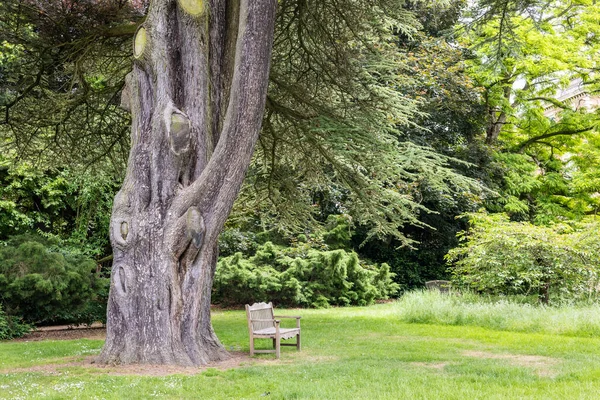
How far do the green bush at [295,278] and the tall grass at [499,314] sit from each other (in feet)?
13.3

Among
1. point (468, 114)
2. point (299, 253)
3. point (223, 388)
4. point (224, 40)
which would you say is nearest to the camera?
point (223, 388)

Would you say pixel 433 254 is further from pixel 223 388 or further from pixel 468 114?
pixel 223 388

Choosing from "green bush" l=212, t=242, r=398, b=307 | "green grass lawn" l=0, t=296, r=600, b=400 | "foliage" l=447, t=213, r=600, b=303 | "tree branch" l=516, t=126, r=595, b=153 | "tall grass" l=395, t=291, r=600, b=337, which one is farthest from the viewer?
"tree branch" l=516, t=126, r=595, b=153

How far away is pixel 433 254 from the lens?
24.5 metres

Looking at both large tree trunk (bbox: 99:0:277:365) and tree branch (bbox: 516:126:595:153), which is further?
tree branch (bbox: 516:126:595:153)

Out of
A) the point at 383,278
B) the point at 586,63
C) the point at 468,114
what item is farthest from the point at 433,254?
the point at 586,63

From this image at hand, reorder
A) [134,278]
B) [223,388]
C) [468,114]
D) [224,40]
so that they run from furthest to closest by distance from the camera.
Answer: [468,114] < [224,40] < [134,278] < [223,388]

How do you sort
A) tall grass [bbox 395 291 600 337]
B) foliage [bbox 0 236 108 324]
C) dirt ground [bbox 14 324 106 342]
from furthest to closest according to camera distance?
dirt ground [bbox 14 324 106 342]
foliage [bbox 0 236 108 324]
tall grass [bbox 395 291 600 337]

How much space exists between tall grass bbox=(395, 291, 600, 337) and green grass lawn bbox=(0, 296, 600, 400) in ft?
1.23

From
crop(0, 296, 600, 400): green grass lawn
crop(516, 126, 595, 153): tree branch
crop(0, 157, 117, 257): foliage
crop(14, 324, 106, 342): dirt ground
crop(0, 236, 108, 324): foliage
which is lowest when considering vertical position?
crop(0, 296, 600, 400): green grass lawn

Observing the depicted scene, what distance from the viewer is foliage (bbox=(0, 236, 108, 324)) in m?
12.2

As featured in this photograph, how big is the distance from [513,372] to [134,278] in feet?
16.2

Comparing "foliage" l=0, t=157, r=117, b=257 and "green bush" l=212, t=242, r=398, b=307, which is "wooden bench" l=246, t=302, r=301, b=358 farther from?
"foliage" l=0, t=157, r=117, b=257

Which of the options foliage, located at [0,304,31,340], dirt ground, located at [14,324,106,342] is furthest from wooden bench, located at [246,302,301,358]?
foliage, located at [0,304,31,340]
